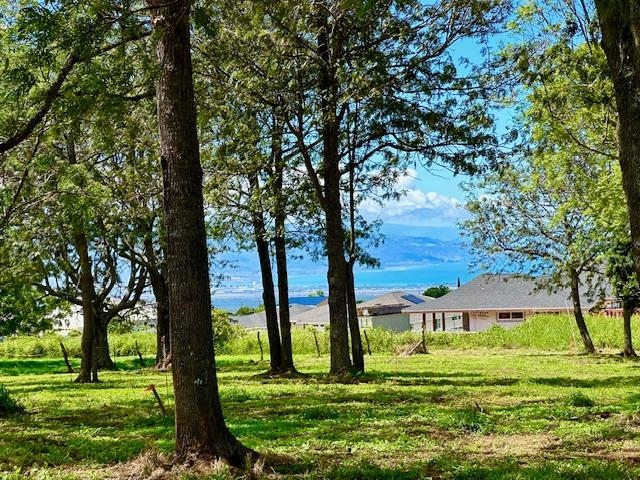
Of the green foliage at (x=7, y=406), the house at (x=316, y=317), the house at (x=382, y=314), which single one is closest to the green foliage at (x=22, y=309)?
the green foliage at (x=7, y=406)

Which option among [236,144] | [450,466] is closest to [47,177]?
[236,144]

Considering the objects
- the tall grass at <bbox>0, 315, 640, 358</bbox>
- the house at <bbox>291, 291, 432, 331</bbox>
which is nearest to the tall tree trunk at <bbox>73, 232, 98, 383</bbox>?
the tall grass at <bbox>0, 315, 640, 358</bbox>

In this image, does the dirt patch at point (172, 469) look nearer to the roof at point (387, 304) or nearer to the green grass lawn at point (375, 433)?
the green grass lawn at point (375, 433)

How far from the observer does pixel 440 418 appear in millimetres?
8555

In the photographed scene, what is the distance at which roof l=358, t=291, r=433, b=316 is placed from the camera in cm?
6609

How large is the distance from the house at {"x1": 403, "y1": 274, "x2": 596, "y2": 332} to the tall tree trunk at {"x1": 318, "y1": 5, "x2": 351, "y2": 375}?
34019mm

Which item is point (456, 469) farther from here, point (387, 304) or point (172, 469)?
point (387, 304)

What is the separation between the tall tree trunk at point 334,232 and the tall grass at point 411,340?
19.4 meters

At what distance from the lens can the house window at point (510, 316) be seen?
1965 inches

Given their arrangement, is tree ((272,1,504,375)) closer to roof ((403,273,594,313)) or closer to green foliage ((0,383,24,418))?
green foliage ((0,383,24,418))

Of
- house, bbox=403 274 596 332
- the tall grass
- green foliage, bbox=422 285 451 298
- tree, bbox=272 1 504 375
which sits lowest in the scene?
the tall grass

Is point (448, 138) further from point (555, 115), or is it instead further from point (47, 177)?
point (47, 177)

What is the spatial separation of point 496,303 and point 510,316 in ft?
4.66

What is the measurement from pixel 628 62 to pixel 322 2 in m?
8.08
